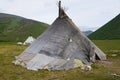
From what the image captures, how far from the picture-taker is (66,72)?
28.4m

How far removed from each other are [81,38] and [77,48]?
79.2 inches

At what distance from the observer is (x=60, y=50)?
107ft

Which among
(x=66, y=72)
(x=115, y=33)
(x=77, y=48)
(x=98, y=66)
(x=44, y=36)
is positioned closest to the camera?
(x=66, y=72)

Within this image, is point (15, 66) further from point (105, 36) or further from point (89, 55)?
point (105, 36)

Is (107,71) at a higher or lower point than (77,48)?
lower

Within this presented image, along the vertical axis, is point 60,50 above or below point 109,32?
above

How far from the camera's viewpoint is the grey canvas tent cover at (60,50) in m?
30.9

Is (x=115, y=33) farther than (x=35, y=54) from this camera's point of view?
Yes

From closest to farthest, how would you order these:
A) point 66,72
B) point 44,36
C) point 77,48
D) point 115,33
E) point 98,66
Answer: point 66,72, point 98,66, point 77,48, point 44,36, point 115,33

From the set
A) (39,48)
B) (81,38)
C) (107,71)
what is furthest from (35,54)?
(107,71)

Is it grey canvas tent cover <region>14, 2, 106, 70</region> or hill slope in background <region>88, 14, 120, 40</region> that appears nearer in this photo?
grey canvas tent cover <region>14, 2, 106, 70</region>

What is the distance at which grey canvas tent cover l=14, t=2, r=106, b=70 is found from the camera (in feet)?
102

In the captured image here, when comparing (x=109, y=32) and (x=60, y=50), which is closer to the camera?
(x=60, y=50)

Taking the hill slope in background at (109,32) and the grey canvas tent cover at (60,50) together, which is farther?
the hill slope in background at (109,32)
